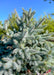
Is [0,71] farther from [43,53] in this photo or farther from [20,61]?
[43,53]

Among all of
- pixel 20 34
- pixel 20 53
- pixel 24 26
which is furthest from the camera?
pixel 24 26

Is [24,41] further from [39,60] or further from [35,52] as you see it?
[39,60]

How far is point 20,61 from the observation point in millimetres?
3658

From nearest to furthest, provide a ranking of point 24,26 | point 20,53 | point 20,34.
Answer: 1. point 20,53
2. point 20,34
3. point 24,26

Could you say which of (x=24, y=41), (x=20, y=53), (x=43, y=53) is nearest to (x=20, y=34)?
(x=24, y=41)

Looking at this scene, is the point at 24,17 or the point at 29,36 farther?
the point at 24,17

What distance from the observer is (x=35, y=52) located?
3.75 meters

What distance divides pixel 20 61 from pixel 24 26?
1259 millimetres

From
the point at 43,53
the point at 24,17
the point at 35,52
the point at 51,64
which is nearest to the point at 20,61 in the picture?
the point at 35,52

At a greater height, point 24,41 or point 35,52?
point 24,41

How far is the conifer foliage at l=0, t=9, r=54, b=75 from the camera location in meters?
3.58

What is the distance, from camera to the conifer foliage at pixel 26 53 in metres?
3.58

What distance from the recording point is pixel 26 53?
3607 millimetres

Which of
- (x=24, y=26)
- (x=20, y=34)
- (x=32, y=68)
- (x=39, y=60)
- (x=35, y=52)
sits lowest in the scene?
(x=32, y=68)
